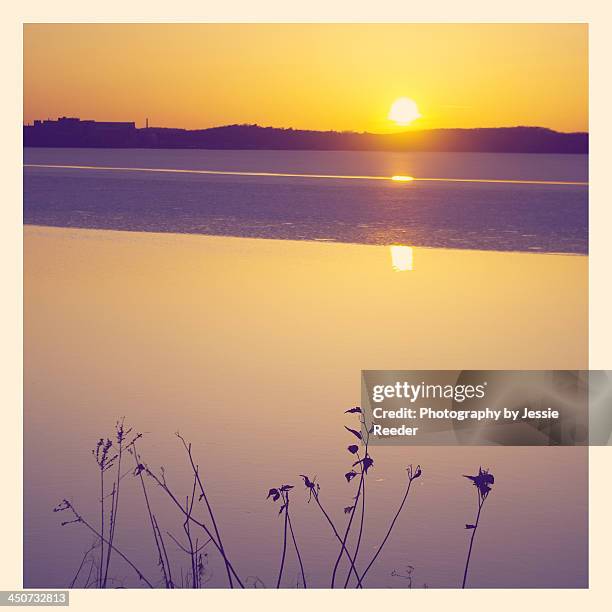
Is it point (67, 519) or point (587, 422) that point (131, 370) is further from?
point (587, 422)

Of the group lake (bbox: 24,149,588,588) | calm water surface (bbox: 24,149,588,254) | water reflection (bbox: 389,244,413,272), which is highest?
calm water surface (bbox: 24,149,588,254)

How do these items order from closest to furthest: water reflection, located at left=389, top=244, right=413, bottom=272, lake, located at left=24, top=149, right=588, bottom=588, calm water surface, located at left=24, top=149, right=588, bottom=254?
lake, located at left=24, top=149, right=588, bottom=588 → water reflection, located at left=389, top=244, right=413, bottom=272 → calm water surface, located at left=24, top=149, right=588, bottom=254

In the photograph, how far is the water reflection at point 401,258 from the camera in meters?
11.2

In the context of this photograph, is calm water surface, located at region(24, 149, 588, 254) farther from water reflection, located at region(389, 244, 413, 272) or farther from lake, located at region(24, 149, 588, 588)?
water reflection, located at region(389, 244, 413, 272)

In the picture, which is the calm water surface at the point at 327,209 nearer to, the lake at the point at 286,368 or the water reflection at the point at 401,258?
the lake at the point at 286,368

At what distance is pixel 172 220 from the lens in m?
15.7

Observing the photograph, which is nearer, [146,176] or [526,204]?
[526,204]

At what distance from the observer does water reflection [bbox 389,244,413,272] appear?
36.9 feet

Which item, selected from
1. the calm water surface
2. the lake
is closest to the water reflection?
the lake

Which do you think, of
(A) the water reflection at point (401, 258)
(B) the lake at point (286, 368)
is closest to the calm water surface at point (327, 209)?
(B) the lake at point (286, 368)

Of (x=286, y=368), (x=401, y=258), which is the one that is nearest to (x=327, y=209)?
(x=401, y=258)

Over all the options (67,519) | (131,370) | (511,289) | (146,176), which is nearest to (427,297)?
(511,289)

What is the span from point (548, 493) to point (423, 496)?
57cm

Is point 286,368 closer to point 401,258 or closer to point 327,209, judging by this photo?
point 401,258
